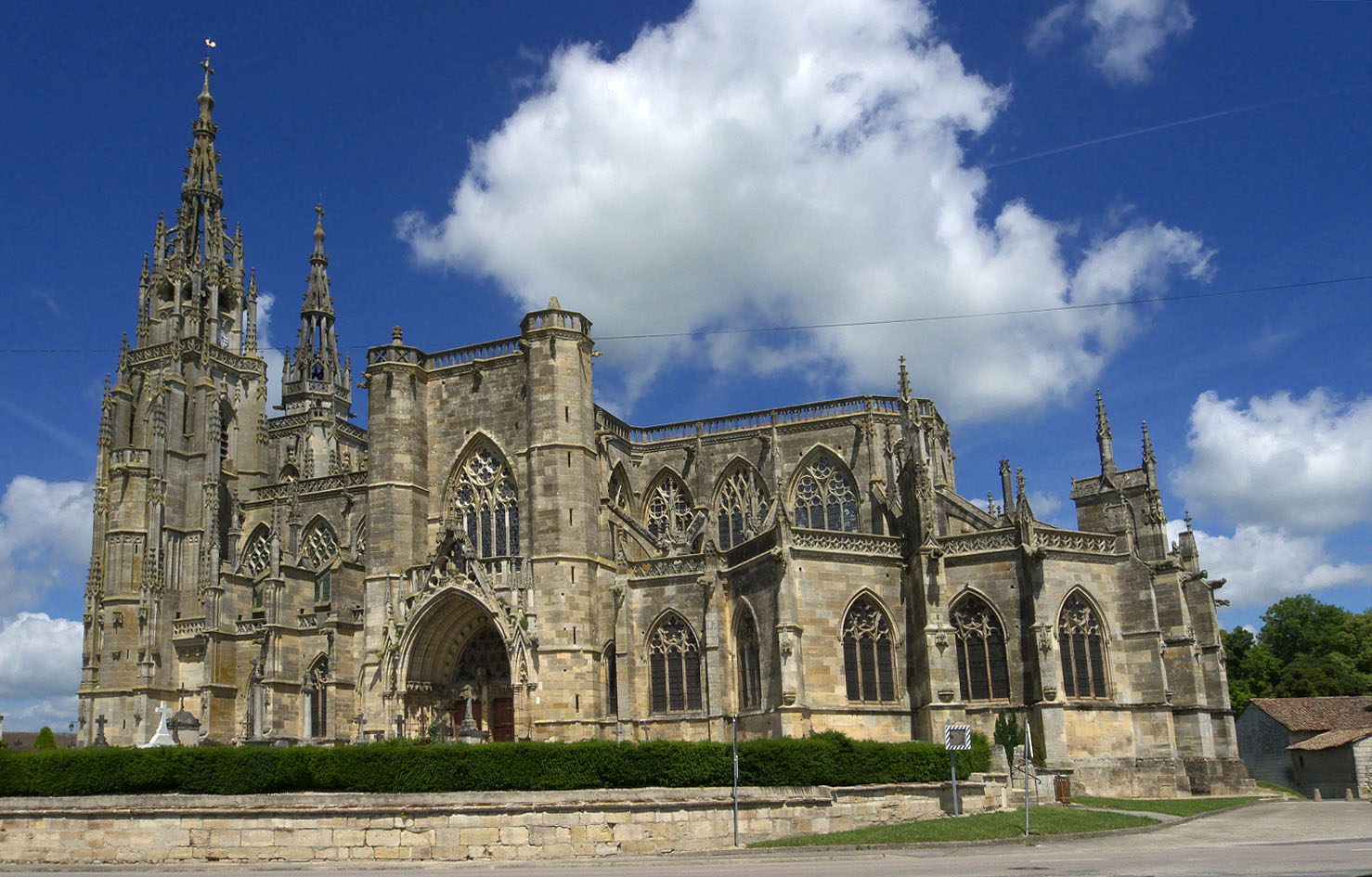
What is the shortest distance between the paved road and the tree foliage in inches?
1546

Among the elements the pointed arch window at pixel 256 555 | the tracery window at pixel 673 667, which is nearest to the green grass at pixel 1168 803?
the tracery window at pixel 673 667

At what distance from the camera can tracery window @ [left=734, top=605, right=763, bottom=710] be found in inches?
1324

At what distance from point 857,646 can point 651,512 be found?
13793mm

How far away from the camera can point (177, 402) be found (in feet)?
176

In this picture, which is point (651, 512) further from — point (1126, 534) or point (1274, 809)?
point (1274, 809)

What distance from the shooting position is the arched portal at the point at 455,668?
121ft

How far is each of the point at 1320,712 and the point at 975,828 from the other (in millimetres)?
32161

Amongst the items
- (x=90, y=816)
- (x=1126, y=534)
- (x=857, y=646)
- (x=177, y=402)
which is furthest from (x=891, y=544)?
(x=177, y=402)

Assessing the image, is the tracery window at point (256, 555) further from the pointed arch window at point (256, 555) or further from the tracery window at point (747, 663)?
the tracery window at point (747, 663)

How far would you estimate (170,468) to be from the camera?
173ft

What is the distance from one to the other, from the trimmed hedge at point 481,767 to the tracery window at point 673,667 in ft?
35.8

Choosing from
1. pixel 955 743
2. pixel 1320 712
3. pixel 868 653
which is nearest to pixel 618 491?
pixel 868 653

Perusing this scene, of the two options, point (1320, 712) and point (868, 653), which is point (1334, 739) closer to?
point (1320, 712)

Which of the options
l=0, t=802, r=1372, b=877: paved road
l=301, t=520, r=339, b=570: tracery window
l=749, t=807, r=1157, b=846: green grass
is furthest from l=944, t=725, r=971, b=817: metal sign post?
l=301, t=520, r=339, b=570: tracery window
